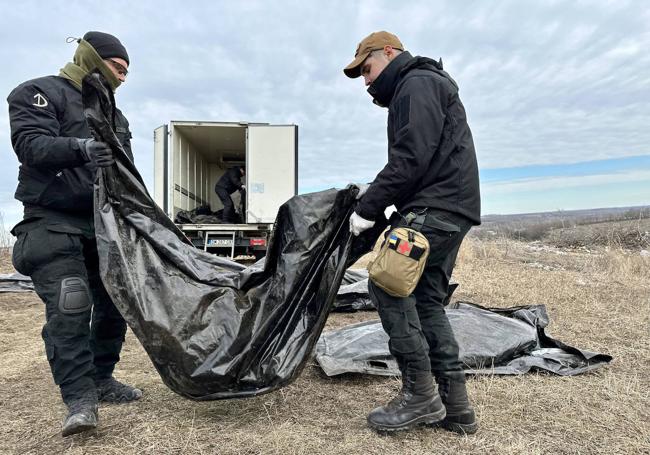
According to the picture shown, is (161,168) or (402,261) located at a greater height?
(161,168)

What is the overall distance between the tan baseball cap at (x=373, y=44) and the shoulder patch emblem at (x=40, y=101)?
1477 mm

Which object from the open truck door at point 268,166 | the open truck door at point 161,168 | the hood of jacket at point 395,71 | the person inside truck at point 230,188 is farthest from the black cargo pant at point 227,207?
the hood of jacket at point 395,71

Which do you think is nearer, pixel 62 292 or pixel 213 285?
pixel 62 292

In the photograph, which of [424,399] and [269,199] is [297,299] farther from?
[269,199]

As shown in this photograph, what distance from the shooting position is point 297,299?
2316 millimetres

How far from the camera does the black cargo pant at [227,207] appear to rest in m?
9.80

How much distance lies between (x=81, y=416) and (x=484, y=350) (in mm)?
Answer: 2391

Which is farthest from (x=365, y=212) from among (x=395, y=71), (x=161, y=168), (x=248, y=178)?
(x=161, y=168)

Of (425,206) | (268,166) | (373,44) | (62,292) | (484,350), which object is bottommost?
→ (484,350)

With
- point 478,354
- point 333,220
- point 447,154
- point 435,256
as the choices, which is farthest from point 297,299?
point 478,354

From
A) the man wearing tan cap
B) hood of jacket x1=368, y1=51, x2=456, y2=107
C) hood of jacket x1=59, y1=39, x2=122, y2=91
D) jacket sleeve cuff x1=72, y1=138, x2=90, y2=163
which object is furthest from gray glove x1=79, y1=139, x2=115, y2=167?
hood of jacket x1=368, y1=51, x2=456, y2=107

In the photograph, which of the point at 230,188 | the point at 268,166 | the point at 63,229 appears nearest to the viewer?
the point at 63,229

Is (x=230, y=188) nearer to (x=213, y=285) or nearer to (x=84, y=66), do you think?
(x=84, y=66)

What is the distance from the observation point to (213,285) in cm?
227
